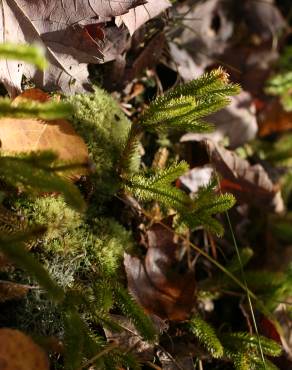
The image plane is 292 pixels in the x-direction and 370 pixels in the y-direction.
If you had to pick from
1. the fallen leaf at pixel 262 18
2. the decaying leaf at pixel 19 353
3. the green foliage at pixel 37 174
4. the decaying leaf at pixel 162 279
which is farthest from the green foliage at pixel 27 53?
the fallen leaf at pixel 262 18

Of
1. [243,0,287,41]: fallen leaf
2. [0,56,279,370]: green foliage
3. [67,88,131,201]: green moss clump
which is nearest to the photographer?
[0,56,279,370]: green foliage

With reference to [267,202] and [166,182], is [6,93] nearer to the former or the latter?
[166,182]

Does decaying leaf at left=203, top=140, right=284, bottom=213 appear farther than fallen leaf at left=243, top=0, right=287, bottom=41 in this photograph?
No

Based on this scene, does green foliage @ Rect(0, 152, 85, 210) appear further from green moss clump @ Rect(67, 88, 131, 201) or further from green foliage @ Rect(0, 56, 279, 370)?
green moss clump @ Rect(67, 88, 131, 201)

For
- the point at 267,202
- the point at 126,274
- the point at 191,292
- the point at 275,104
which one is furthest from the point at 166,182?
the point at 275,104

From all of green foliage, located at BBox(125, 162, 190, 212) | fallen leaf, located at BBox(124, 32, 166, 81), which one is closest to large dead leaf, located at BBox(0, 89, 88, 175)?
green foliage, located at BBox(125, 162, 190, 212)

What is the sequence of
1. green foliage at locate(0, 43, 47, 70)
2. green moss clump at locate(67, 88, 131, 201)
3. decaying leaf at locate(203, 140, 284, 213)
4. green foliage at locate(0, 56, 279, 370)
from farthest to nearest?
decaying leaf at locate(203, 140, 284, 213) → green moss clump at locate(67, 88, 131, 201) → green foliage at locate(0, 56, 279, 370) → green foliage at locate(0, 43, 47, 70)
